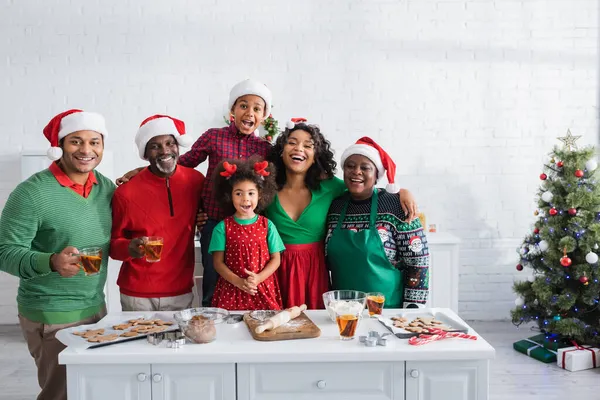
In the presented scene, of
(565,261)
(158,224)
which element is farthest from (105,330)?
(565,261)

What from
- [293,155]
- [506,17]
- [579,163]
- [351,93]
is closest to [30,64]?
[351,93]

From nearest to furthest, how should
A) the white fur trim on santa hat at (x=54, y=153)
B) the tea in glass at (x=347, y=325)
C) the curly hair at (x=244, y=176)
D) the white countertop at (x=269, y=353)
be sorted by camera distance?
1. the white countertop at (x=269, y=353)
2. the tea in glass at (x=347, y=325)
3. the white fur trim on santa hat at (x=54, y=153)
4. the curly hair at (x=244, y=176)

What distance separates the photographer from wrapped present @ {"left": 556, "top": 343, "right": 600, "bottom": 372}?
406 cm

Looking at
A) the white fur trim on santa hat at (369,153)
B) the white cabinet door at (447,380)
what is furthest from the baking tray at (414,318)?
the white fur trim on santa hat at (369,153)

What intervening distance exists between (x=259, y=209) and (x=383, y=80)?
9.71 feet

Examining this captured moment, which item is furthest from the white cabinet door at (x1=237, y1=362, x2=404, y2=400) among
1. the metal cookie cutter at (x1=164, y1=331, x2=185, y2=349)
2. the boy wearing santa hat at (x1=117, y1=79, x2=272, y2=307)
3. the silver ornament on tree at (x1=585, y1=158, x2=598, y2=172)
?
the silver ornament on tree at (x1=585, y1=158, x2=598, y2=172)

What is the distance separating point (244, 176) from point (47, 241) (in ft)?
2.86

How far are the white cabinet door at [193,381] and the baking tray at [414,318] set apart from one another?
608 millimetres

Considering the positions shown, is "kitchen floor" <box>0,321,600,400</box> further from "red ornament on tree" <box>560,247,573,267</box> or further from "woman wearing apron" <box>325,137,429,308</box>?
"woman wearing apron" <box>325,137,429,308</box>

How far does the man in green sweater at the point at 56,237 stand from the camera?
2.35 m

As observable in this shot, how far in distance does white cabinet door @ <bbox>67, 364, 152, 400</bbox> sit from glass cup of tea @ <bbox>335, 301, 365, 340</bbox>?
67cm

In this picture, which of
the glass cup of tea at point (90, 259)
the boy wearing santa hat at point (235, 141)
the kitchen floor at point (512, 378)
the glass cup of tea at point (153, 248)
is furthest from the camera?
the kitchen floor at point (512, 378)

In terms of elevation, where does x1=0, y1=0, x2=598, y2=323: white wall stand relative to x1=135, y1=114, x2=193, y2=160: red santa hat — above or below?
above

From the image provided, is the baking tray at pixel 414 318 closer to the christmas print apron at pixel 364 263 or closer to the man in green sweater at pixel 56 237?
the christmas print apron at pixel 364 263
